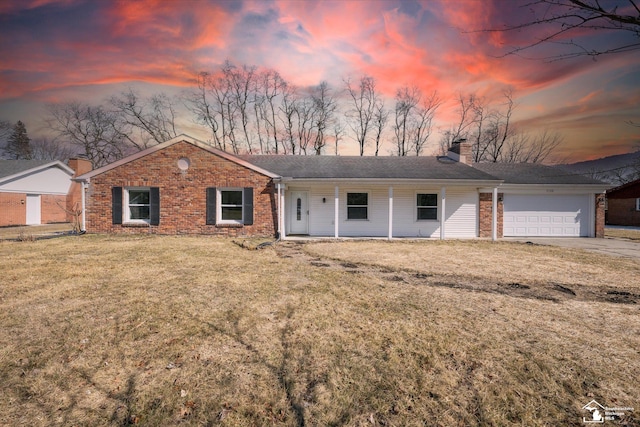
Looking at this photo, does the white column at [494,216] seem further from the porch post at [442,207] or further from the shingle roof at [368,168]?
the porch post at [442,207]

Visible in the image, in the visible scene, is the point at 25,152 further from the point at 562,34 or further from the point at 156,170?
the point at 562,34

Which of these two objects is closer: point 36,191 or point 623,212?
point 36,191

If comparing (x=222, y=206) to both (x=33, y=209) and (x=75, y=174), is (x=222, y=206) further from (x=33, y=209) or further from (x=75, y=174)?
(x=33, y=209)

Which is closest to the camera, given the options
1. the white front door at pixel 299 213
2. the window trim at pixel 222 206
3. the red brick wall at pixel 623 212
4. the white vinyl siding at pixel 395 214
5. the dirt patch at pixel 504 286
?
the dirt patch at pixel 504 286

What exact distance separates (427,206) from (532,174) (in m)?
7.54

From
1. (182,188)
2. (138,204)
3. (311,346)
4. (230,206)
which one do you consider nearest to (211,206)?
(230,206)

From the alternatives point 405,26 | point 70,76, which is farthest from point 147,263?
point 70,76

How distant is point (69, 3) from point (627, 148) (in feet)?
86.4

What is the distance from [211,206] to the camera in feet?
44.4

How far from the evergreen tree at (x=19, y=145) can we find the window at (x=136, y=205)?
42.6 metres

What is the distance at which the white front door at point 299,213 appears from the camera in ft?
48.6

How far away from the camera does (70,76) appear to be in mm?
17344

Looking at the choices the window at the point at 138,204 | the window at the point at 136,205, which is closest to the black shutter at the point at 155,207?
the window at the point at 136,205

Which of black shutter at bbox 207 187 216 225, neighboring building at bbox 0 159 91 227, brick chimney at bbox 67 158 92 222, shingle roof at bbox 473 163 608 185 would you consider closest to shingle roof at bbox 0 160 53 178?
neighboring building at bbox 0 159 91 227
